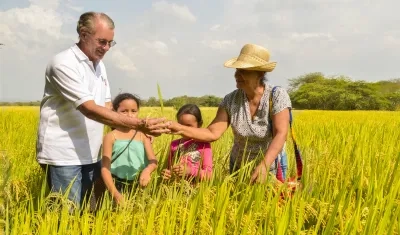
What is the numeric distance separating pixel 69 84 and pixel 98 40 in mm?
308

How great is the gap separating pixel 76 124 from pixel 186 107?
717 mm

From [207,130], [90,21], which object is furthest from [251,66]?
[90,21]

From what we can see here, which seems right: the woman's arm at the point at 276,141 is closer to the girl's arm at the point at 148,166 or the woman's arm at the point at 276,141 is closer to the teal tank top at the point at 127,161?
the girl's arm at the point at 148,166

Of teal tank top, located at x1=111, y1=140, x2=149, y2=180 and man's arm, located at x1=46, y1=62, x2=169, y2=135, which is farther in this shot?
teal tank top, located at x1=111, y1=140, x2=149, y2=180

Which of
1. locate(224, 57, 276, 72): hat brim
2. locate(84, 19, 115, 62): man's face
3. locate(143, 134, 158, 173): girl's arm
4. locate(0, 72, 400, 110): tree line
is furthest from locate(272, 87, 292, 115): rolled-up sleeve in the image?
locate(0, 72, 400, 110): tree line

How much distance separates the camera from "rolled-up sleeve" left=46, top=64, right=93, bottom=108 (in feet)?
7.14

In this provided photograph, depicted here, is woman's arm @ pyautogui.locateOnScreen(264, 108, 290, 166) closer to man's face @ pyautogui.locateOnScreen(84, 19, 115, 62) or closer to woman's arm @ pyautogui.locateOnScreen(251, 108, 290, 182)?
woman's arm @ pyautogui.locateOnScreen(251, 108, 290, 182)

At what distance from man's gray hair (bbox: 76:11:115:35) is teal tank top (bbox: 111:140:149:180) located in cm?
69

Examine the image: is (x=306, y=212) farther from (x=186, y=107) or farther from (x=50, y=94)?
(x=50, y=94)

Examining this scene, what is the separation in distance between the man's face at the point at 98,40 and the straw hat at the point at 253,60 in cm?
67

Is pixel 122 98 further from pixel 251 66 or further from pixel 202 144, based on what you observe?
pixel 251 66

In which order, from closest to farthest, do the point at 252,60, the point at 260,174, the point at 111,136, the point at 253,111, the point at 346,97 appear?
1. the point at 260,174
2. the point at 252,60
3. the point at 253,111
4. the point at 111,136
5. the point at 346,97

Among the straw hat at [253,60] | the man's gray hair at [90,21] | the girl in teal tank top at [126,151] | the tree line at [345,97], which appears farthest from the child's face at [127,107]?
the tree line at [345,97]

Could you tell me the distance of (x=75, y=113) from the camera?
2334 millimetres
